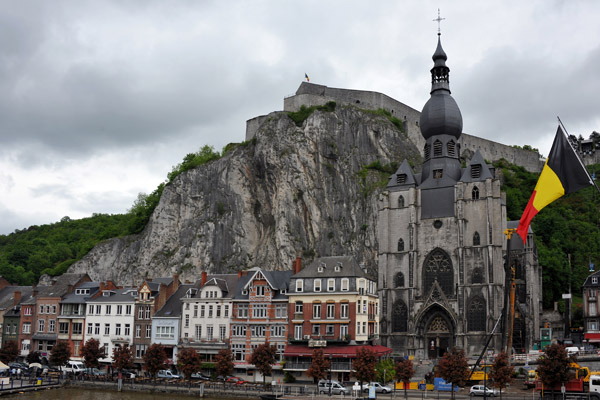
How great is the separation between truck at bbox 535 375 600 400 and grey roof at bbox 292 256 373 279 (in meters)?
16.4

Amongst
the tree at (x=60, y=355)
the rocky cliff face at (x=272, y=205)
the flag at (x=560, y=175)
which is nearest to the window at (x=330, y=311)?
the tree at (x=60, y=355)

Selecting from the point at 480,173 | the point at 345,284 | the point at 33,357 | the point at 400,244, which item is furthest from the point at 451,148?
the point at 33,357

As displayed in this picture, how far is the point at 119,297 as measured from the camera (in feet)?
182

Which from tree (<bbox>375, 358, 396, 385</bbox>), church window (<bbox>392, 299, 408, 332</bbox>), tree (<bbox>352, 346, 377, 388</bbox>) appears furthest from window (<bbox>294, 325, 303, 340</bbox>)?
church window (<bbox>392, 299, 408, 332</bbox>)

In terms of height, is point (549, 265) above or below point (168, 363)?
above

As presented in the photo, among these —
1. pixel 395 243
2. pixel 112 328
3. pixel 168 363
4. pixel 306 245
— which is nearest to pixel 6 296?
pixel 112 328

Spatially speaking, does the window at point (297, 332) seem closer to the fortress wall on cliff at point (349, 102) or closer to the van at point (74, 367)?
the van at point (74, 367)

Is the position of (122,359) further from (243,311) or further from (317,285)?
(317,285)

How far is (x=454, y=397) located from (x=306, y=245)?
43.2 meters

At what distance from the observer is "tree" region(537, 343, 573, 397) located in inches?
1359

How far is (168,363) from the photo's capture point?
5003cm

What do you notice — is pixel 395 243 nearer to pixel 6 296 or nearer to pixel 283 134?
pixel 283 134

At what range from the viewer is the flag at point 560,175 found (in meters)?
20.5

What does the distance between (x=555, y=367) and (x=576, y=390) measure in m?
2.46
